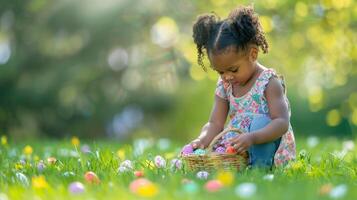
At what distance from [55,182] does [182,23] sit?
29.3ft

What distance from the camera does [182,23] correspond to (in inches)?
465

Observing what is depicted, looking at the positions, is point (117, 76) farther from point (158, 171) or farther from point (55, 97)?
point (158, 171)

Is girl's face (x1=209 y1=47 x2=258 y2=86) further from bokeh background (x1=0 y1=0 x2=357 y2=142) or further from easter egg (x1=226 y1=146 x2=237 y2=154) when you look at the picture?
bokeh background (x1=0 y1=0 x2=357 y2=142)

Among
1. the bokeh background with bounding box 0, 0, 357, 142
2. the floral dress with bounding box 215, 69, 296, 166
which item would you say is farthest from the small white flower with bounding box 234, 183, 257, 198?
the bokeh background with bounding box 0, 0, 357, 142

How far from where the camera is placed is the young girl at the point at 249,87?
3729mm

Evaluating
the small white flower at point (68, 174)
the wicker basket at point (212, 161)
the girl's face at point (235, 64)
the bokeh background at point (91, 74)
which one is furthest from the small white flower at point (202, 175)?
the bokeh background at point (91, 74)

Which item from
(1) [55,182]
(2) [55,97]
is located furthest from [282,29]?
(2) [55,97]

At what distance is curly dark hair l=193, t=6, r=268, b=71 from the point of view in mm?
3797

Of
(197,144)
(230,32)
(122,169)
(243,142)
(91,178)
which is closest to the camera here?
(91,178)

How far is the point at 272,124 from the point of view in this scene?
3695 mm

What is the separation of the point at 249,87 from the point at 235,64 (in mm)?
238

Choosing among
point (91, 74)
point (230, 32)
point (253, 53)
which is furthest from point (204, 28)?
point (91, 74)

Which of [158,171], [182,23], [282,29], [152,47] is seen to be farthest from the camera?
[152,47]

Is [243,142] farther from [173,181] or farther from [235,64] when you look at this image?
[173,181]
